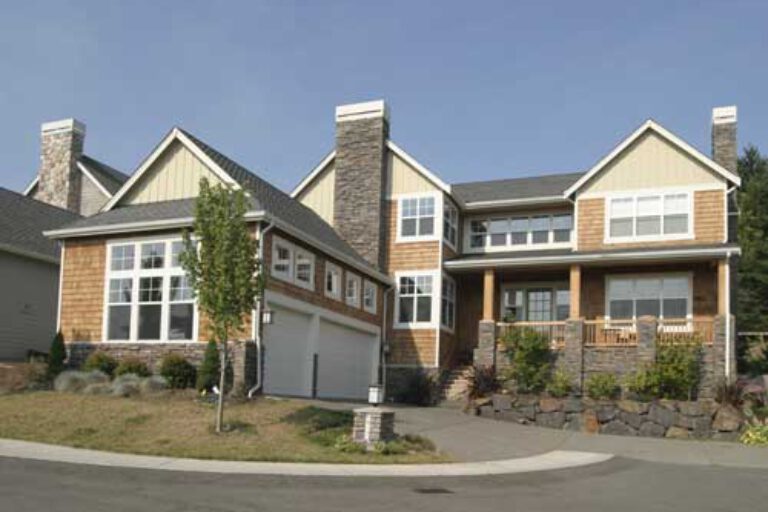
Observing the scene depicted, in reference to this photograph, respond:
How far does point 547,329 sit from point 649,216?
5.03 metres

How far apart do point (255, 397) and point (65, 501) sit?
33.7 ft

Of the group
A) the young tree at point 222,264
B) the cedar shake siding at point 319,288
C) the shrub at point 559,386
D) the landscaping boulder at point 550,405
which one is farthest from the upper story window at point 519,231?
the young tree at point 222,264

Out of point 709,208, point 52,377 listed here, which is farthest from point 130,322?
point 709,208

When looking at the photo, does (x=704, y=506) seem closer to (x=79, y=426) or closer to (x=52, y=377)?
(x=79, y=426)

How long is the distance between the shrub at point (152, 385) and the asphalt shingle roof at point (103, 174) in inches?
577

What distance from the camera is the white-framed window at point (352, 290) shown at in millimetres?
26766

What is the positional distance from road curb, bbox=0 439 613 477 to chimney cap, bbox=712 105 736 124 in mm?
17760

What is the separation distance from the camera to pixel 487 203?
30.6 metres

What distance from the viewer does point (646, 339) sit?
79.1 ft

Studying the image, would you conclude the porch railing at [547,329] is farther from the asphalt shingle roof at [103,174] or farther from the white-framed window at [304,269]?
the asphalt shingle roof at [103,174]

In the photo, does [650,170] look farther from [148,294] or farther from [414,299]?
[148,294]

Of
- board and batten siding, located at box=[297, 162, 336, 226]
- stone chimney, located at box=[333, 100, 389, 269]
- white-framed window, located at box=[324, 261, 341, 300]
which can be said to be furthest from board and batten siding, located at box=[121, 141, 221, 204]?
board and batten siding, located at box=[297, 162, 336, 226]

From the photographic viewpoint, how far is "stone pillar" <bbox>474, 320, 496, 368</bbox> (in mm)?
26328

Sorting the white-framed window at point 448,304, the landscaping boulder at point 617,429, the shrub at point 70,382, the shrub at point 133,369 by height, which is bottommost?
the landscaping boulder at point 617,429
